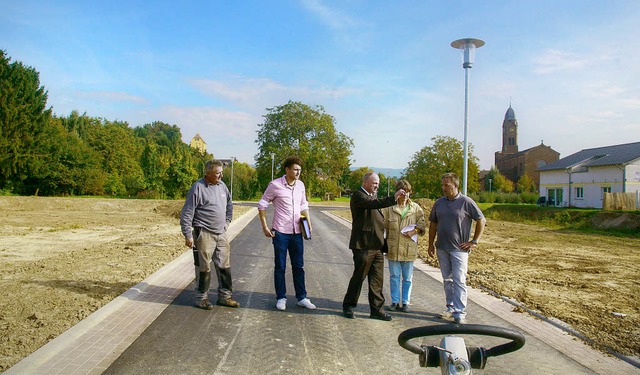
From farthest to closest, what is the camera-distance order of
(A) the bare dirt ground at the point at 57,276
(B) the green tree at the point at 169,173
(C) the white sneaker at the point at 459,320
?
(B) the green tree at the point at 169,173 → (C) the white sneaker at the point at 459,320 → (A) the bare dirt ground at the point at 57,276

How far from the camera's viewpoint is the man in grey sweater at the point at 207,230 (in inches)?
234

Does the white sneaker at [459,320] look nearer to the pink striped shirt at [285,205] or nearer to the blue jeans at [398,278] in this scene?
the blue jeans at [398,278]

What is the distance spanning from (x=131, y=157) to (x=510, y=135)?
87.9 metres

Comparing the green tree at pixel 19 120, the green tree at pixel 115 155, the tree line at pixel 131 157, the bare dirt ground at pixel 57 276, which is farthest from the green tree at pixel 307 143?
the bare dirt ground at pixel 57 276

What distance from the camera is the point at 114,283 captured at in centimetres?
734

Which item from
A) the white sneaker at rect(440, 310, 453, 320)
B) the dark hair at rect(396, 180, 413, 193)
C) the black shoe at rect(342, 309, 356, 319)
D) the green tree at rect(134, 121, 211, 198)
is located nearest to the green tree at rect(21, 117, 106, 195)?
the green tree at rect(134, 121, 211, 198)

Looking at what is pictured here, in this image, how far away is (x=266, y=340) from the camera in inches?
186

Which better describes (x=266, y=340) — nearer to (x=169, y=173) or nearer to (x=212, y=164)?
(x=212, y=164)

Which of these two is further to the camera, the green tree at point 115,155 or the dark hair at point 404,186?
the green tree at point 115,155

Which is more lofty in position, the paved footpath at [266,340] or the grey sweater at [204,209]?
the grey sweater at [204,209]

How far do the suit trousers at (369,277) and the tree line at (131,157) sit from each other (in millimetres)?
35670

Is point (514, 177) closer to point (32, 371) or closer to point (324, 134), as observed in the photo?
point (324, 134)

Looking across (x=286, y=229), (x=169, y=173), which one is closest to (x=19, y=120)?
(x=169, y=173)

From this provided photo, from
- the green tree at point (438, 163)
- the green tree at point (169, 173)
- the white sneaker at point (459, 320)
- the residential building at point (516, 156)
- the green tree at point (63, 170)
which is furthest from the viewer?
the residential building at point (516, 156)
